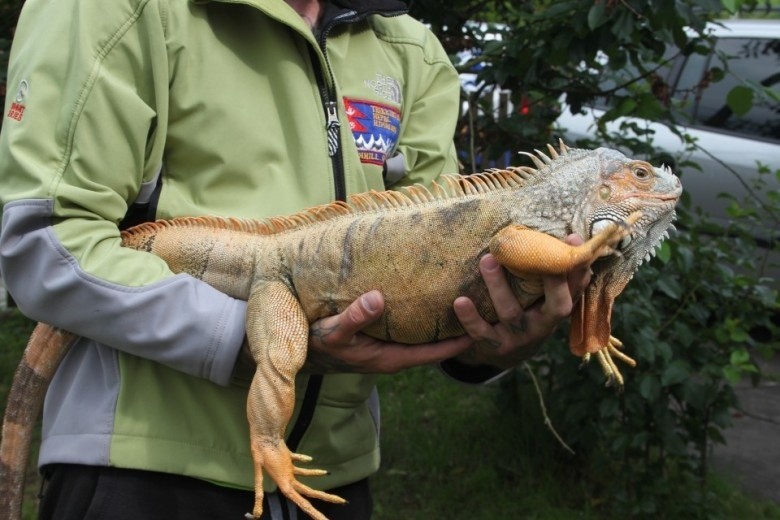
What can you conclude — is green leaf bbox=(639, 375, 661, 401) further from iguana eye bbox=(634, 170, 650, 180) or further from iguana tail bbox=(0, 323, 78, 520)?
iguana tail bbox=(0, 323, 78, 520)

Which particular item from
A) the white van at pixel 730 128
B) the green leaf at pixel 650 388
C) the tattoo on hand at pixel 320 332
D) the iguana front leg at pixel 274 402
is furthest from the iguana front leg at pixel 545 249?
the white van at pixel 730 128

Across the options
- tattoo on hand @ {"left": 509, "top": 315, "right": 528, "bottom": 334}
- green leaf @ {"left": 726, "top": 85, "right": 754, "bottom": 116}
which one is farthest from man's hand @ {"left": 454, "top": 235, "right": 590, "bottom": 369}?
green leaf @ {"left": 726, "top": 85, "right": 754, "bottom": 116}

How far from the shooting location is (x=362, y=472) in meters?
2.38

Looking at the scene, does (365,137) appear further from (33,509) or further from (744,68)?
(744,68)

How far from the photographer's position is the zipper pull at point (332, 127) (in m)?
2.15

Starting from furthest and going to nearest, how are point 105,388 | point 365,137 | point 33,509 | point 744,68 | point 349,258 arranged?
point 744,68 → point 33,509 → point 365,137 → point 349,258 → point 105,388

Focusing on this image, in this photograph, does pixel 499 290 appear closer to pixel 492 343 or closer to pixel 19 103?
pixel 492 343

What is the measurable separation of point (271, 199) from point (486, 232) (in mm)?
534

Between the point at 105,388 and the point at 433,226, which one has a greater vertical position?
the point at 433,226

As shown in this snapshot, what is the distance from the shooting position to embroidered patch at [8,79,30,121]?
6.02 feet

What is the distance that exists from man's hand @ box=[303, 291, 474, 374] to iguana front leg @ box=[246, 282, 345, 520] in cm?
6

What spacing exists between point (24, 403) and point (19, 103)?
817mm

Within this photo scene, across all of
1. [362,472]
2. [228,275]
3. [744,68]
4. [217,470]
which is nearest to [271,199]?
[228,275]

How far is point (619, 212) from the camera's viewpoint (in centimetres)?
201
